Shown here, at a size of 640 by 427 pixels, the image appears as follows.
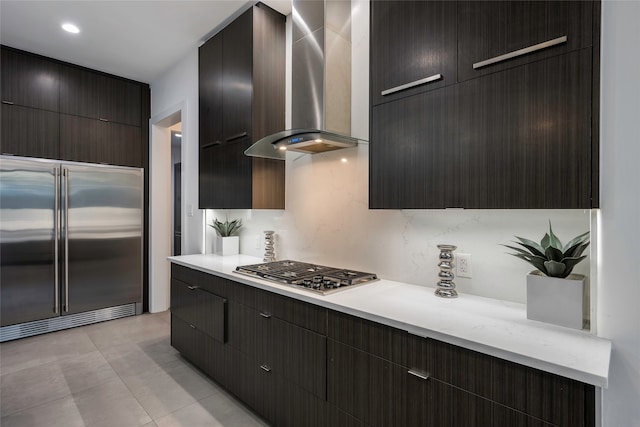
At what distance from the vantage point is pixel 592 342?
1074 millimetres

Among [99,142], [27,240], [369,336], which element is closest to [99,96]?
[99,142]

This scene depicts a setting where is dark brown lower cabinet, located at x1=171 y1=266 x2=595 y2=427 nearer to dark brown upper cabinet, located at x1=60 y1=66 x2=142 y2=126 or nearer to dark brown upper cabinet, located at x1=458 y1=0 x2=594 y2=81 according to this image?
dark brown upper cabinet, located at x1=458 y1=0 x2=594 y2=81

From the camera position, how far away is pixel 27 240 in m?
3.29

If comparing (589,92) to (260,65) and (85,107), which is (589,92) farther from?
(85,107)

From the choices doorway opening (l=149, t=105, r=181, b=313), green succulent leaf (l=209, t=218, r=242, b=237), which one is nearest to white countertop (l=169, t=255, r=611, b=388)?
green succulent leaf (l=209, t=218, r=242, b=237)

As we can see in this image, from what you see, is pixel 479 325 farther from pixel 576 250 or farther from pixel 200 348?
pixel 200 348

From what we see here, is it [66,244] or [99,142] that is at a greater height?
[99,142]

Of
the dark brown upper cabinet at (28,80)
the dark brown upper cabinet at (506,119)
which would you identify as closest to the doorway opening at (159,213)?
the dark brown upper cabinet at (28,80)

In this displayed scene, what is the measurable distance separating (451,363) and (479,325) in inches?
7.5

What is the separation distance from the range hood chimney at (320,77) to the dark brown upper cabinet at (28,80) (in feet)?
9.29

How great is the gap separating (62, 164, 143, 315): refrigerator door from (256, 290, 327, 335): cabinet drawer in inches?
110

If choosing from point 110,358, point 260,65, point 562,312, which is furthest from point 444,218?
point 110,358

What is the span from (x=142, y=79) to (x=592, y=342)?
15.6ft

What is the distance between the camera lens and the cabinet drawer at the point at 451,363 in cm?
107
